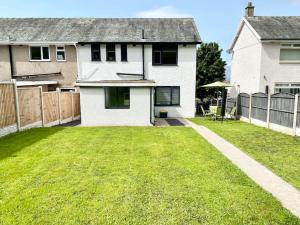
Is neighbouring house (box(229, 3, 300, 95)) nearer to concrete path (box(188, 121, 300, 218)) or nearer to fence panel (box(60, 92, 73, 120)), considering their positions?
concrete path (box(188, 121, 300, 218))

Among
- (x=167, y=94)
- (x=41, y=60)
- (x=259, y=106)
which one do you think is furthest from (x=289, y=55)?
(x=41, y=60)

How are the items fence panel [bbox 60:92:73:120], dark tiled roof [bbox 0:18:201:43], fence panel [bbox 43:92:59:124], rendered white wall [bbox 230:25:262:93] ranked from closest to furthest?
fence panel [bbox 43:92:59:124] < fence panel [bbox 60:92:73:120] < rendered white wall [bbox 230:25:262:93] < dark tiled roof [bbox 0:18:201:43]

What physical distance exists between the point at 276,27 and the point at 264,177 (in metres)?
17.8

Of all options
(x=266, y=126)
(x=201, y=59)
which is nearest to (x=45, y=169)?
(x=266, y=126)

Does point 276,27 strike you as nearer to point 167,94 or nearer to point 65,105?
point 167,94

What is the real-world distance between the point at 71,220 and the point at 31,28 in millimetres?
22016

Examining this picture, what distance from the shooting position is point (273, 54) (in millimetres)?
19219

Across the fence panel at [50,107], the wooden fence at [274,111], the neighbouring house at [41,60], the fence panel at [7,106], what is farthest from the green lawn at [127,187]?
the neighbouring house at [41,60]

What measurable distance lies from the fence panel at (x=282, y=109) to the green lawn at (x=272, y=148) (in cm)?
71

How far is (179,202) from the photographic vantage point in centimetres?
489

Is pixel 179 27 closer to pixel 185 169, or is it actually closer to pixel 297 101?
pixel 297 101

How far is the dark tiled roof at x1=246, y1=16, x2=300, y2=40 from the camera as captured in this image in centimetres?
1873

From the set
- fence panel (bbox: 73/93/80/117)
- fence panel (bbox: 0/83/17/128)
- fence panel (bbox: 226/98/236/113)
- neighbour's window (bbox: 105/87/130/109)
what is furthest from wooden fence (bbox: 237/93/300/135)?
fence panel (bbox: 0/83/17/128)

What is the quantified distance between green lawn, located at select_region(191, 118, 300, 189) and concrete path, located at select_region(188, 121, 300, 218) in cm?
26
